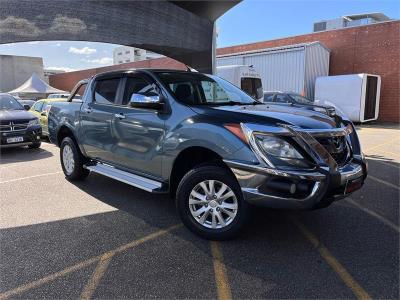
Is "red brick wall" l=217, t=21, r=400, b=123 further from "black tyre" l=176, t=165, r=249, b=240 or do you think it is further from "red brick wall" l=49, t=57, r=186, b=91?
"black tyre" l=176, t=165, r=249, b=240

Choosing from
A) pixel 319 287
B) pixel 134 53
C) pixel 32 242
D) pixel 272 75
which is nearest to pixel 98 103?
pixel 32 242

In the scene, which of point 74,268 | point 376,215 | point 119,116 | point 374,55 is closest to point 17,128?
point 119,116

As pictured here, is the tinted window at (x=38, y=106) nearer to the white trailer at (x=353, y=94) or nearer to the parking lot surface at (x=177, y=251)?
the parking lot surface at (x=177, y=251)

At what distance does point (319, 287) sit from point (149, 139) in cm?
253

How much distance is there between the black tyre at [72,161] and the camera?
20.1ft

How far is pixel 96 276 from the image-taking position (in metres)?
3.16

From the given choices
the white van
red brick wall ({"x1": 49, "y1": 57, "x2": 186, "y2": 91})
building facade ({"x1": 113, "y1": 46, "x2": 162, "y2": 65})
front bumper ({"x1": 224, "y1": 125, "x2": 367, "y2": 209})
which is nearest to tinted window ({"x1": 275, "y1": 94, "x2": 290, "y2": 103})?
the white van

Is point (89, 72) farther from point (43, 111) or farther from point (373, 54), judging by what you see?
point (373, 54)

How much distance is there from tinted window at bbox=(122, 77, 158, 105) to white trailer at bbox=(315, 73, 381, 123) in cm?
1372

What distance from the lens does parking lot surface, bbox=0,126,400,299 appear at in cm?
297

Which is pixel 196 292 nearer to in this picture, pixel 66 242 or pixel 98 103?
pixel 66 242

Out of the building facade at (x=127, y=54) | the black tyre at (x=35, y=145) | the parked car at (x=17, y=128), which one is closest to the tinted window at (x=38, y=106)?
the parked car at (x=17, y=128)

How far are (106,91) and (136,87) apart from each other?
751 millimetres

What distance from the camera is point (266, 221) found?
4.43m
